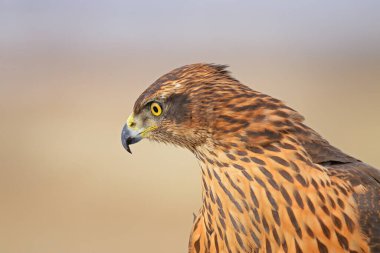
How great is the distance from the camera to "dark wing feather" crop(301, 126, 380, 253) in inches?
130

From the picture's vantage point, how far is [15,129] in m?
14.5

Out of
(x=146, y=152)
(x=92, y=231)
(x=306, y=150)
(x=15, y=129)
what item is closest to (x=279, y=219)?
(x=306, y=150)

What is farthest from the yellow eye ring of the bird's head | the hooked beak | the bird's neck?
the bird's neck

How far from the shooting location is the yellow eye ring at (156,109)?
3766 millimetres

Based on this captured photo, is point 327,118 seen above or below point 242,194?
below

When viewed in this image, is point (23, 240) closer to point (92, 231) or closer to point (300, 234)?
point (92, 231)

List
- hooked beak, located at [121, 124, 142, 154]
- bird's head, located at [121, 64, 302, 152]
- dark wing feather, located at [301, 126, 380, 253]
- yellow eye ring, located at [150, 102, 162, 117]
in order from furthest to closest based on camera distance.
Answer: hooked beak, located at [121, 124, 142, 154] < yellow eye ring, located at [150, 102, 162, 117] < bird's head, located at [121, 64, 302, 152] < dark wing feather, located at [301, 126, 380, 253]

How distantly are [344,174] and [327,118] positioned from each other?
33.2 ft

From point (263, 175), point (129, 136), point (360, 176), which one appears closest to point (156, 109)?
point (129, 136)

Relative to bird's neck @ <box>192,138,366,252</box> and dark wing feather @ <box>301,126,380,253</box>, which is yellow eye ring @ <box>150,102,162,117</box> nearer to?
bird's neck @ <box>192,138,366,252</box>

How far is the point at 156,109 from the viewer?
3.79 meters

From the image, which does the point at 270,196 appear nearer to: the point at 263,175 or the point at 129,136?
the point at 263,175

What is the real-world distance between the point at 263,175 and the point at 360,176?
483mm

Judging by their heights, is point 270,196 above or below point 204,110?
below
